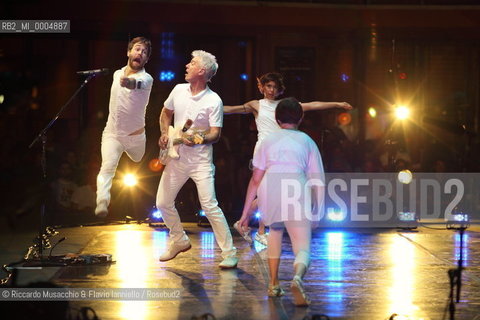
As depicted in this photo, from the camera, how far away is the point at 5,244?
430 inches

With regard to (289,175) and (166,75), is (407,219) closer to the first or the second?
(289,175)

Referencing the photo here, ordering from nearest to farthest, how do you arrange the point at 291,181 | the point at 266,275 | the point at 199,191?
the point at 291,181 → the point at 266,275 → the point at 199,191

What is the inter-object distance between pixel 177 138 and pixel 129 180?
5.49m

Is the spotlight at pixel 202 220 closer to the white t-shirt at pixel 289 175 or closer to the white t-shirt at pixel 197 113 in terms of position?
the white t-shirt at pixel 197 113

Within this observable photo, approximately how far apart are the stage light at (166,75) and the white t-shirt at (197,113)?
32.1ft

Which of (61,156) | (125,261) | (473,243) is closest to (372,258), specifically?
(473,243)

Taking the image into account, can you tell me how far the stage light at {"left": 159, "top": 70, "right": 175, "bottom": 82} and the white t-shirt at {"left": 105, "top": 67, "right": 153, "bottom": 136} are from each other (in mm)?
9616

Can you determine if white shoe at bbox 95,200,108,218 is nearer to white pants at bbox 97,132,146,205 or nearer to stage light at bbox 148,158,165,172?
white pants at bbox 97,132,146,205

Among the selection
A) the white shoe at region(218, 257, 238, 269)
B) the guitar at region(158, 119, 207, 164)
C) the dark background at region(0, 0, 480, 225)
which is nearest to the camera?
the guitar at region(158, 119, 207, 164)

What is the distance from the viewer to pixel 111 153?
905 cm

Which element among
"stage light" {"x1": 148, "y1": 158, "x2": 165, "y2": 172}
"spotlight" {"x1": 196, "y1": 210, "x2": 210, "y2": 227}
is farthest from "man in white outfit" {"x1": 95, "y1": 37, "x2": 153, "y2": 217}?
"stage light" {"x1": 148, "y1": 158, "x2": 165, "y2": 172}

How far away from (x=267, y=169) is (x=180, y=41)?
12112mm

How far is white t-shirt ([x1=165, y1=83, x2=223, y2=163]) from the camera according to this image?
8.89 m

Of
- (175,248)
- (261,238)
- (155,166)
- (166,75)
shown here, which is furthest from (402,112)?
(175,248)
